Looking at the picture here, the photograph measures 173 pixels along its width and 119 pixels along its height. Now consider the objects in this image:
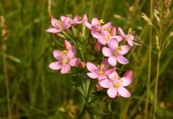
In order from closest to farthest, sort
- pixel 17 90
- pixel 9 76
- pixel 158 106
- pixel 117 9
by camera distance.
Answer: pixel 158 106 → pixel 17 90 → pixel 9 76 → pixel 117 9

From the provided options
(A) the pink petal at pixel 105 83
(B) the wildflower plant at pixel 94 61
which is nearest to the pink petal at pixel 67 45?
(B) the wildflower plant at pixel 94 61

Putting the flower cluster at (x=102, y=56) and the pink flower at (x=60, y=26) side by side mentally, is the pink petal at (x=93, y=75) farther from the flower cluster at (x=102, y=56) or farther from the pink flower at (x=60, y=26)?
the pink flower at (x=60, y=26)

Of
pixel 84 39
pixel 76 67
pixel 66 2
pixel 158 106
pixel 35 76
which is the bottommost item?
pixel 158 106

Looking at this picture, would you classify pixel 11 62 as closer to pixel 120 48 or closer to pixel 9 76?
pixel 9 76

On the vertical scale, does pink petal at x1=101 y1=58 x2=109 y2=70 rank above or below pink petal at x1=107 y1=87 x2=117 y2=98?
above

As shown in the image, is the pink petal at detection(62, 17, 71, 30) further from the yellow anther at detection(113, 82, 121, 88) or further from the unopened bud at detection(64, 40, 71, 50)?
the yellow anther at detection(113, 82, 121, 88)

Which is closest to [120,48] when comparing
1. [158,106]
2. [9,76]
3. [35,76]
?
[158,106]

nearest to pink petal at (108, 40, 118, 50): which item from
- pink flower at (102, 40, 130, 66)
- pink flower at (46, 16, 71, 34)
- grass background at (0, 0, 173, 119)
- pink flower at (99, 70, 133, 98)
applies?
pink flower at (102, 40, 130, 66)
